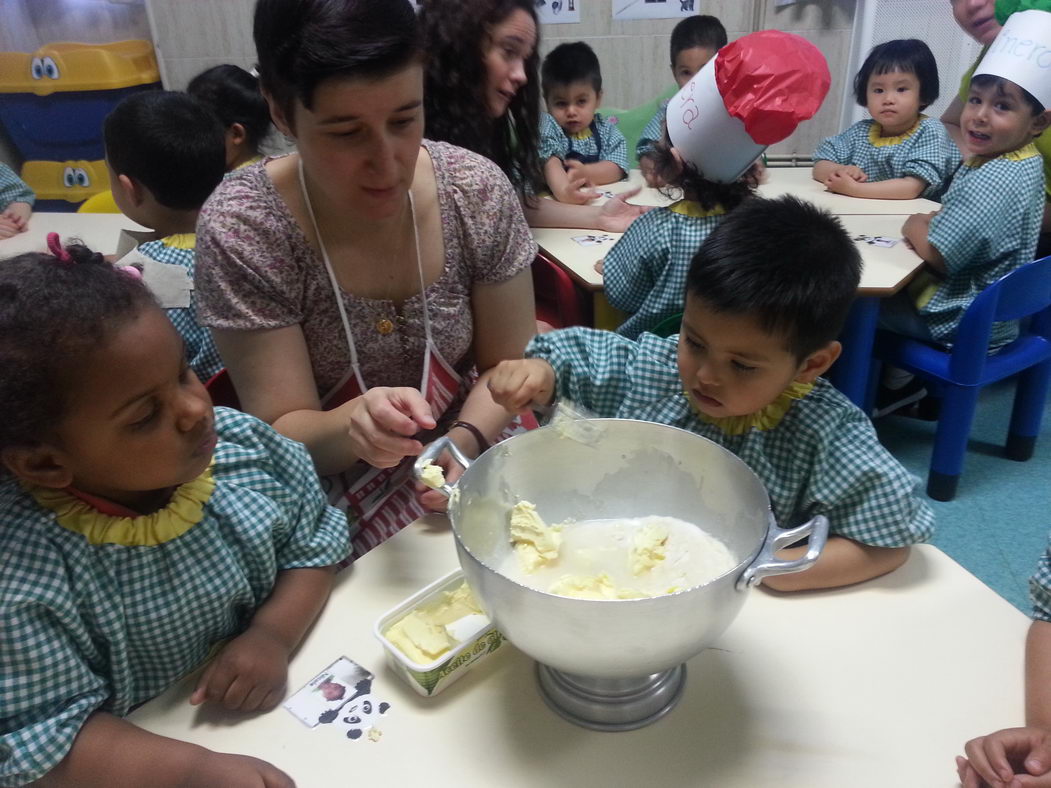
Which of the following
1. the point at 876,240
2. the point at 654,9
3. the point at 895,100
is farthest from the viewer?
the point at 654,9

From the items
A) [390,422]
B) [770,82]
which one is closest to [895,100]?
[770,82]

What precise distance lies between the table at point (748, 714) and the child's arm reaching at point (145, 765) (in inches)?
1.3

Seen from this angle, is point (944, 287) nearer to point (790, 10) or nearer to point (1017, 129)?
point (1017, 129)

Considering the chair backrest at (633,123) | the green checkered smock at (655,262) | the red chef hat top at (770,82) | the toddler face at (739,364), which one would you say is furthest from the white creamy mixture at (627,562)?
the chair backrest at (633,123)

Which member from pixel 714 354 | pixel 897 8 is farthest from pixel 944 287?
pixel 897 8

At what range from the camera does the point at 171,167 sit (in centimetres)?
184

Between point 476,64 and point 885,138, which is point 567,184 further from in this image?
point 885,138

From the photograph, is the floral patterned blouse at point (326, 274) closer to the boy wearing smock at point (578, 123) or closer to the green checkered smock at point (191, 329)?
the green checkered smock at point (191, 329)

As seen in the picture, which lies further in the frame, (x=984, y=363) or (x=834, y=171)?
(x=834, y=171)

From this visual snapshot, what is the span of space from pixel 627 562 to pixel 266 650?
382 mm

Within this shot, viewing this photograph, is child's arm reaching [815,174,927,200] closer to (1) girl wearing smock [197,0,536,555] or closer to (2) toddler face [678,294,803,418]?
(1) girl wearing smock [197,0,536,555]

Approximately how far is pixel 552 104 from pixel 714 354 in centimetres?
255

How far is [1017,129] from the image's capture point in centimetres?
217

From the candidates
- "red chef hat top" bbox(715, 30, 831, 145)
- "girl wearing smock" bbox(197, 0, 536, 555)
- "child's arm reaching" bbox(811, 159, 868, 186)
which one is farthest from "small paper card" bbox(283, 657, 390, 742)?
"child's arm reaching" bbox(811, 159, 868, 186)
